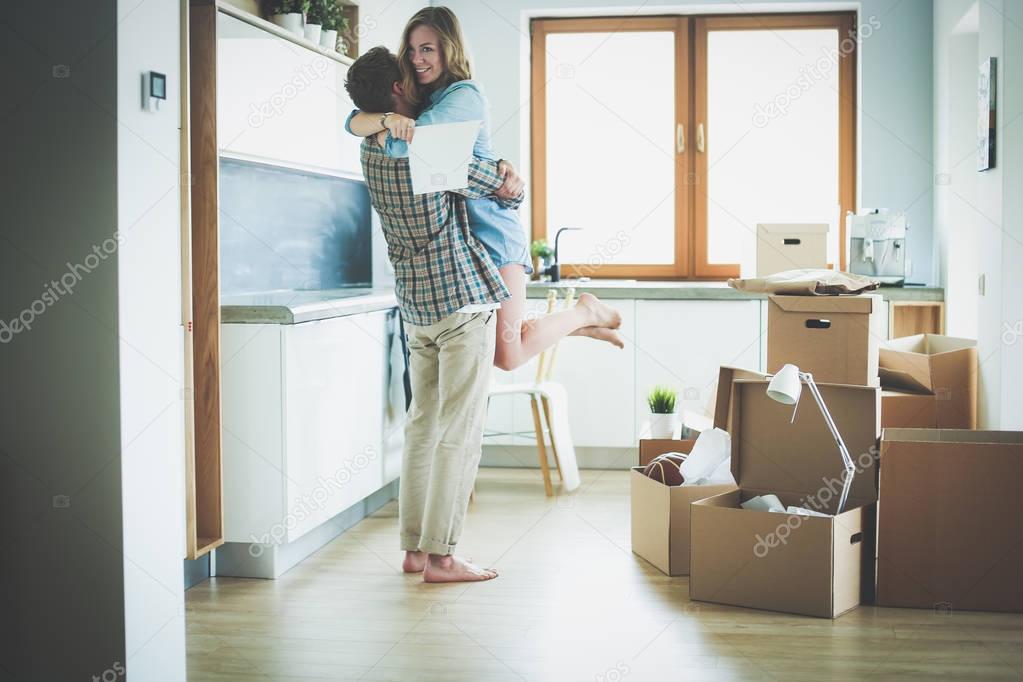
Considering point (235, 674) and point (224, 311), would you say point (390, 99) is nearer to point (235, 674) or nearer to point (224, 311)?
point (224, 311)

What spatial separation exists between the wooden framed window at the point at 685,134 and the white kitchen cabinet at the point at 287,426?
216cm

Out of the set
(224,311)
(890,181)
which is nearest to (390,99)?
(224,311)

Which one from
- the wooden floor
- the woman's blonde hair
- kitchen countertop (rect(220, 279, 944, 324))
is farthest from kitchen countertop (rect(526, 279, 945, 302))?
the woman's blonde hair

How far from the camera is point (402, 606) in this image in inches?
114

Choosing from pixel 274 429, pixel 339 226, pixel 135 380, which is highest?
pixel 339 226

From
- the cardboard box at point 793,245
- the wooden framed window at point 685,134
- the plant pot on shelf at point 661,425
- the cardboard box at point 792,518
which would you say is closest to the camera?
the cardboard box at point 792,518

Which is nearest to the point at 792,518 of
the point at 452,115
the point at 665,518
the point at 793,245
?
the point at 665,518

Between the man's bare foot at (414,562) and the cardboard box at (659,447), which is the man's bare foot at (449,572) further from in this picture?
the cardboard box at (659,447)

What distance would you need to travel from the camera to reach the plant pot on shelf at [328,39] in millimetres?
3939

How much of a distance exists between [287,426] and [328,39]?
1.60 m

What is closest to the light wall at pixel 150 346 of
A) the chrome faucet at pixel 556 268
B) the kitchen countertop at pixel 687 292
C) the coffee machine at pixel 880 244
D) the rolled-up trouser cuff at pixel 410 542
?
the rolled-up trouser cuff at pixel 410 542

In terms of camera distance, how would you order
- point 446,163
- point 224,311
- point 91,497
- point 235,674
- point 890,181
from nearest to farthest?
point 91,497 < point 235,674 < point 446,163 < point 224,311 < point 890,181

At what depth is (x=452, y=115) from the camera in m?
2.88

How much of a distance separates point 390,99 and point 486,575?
4.58 feet
